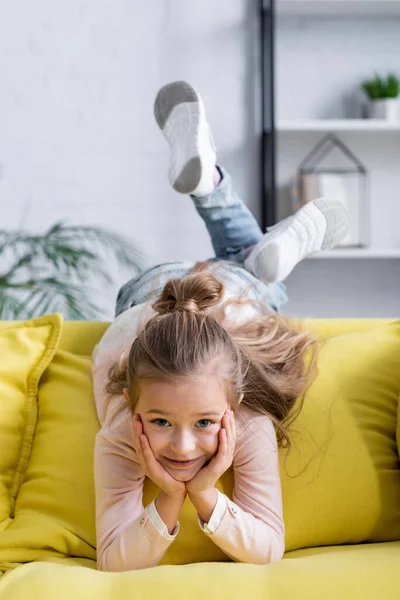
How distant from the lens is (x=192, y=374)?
104 cm

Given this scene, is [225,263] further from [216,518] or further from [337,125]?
[337,125]

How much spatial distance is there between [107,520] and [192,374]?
254 mm

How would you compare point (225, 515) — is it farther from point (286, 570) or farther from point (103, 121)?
point (103, 121)

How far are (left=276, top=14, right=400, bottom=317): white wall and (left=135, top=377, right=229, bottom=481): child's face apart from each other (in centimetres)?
185

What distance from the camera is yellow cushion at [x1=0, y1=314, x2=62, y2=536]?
49.9 inches

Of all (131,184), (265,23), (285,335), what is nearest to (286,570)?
(285,335)

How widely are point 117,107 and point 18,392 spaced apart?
168 cm

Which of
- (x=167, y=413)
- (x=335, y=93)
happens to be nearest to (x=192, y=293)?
(x=167, y=413)

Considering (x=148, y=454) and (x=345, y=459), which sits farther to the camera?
(x=345, y=459)

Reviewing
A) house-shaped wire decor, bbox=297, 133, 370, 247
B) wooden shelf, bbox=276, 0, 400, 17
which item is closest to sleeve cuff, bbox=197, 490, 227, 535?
house-shaped wire decor, bbox=297, 133, 370, 247

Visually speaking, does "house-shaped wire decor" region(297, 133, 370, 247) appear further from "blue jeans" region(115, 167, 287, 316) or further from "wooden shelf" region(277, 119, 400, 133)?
"blue jeans" region(115, 167, 287, 316)

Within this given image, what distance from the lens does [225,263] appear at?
1.63m

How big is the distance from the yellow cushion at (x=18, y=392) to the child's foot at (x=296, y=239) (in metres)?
0.40

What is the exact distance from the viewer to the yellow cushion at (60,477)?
116cm
